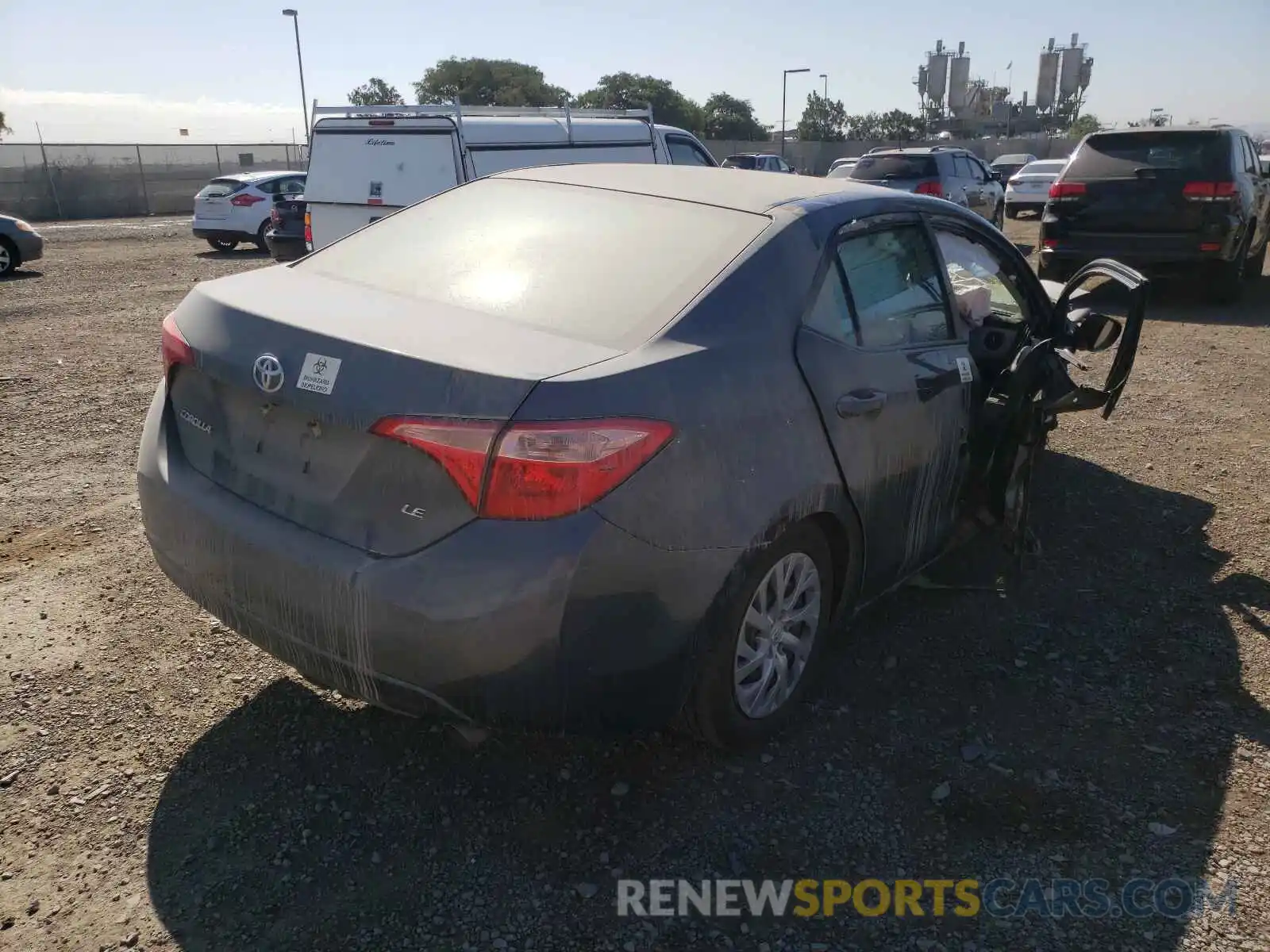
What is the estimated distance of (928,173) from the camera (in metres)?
15.6

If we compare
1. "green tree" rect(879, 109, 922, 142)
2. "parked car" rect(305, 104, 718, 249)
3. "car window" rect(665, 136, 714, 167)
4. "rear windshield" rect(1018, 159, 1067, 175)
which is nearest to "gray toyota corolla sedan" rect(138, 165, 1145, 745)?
"parked car" rect(305, 104, 718, 249)

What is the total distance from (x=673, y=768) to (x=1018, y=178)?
25096mm

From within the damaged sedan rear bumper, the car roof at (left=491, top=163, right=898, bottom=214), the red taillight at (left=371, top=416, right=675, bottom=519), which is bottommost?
the damaged sedan rear bumper

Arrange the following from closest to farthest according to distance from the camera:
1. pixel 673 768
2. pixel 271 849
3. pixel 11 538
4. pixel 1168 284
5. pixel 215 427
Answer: pixel 271 849 → pixel 215 427 → pixel 673 768 → pixel 11 538 → pixel 1168 284

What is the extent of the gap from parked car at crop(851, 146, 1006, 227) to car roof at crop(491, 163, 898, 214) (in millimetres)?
12063

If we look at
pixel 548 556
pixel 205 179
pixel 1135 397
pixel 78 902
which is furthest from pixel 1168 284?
pixel 205 179

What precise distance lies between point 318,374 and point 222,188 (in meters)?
18.0

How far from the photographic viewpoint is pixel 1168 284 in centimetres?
1249

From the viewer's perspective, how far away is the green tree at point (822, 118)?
87688 millimetres

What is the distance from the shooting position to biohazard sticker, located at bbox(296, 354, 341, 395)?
248 cm

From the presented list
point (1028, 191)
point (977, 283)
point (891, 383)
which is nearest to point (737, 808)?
point (891, 383)

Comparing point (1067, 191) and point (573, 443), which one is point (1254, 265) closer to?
point (1067, 191)

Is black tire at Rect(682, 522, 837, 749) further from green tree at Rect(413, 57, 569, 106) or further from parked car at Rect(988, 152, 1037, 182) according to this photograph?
green tree at Rect(413, 57, 569, 106)

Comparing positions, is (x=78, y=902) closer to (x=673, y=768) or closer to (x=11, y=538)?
(x=673, y=768)
